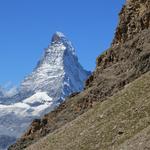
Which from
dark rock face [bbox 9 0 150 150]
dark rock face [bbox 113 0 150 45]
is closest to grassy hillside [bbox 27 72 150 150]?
dark rock face [bbox 9 0 150 150]

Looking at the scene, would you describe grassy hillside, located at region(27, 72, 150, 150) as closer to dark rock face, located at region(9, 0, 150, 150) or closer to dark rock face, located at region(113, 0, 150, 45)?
dark rock face, located at region(9, 0, 150, 150)

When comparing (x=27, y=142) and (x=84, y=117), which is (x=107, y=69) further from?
(x=84, y=117)

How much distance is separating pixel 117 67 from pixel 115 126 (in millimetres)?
33525

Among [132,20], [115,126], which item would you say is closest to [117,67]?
[132,20]

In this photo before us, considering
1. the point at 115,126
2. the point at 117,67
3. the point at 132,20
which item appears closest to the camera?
the point at 115,126

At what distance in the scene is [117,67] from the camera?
80938 millimetres

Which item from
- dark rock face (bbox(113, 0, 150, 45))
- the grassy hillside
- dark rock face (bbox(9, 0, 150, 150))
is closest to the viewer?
the grassy hillside

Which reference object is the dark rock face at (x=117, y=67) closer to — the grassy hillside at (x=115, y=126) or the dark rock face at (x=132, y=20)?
the dark rock face at (x=132, y=20)

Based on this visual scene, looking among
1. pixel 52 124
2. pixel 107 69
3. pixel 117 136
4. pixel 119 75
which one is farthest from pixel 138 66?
pixel 117 136

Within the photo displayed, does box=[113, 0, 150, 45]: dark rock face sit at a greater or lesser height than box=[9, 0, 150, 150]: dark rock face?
greater

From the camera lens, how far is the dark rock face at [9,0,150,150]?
246 feet

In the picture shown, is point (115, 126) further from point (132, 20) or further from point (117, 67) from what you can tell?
point (132, 20)

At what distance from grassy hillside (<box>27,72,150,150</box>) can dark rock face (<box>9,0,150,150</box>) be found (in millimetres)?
12477

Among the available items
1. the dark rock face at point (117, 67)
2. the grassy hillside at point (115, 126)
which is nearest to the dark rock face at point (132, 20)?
the dark rock face at point (117, 67)
